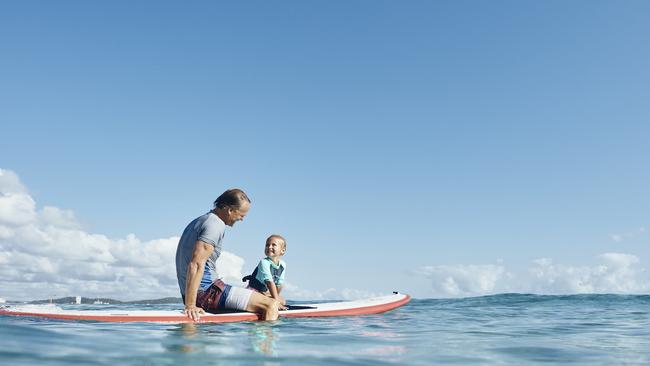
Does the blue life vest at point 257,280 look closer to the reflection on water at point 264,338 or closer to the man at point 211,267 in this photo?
the man at point 211,267

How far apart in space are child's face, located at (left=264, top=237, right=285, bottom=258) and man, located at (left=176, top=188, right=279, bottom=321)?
1.39 m

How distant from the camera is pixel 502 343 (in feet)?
20.3

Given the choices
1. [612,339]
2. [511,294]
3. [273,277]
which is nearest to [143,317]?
[273,277]

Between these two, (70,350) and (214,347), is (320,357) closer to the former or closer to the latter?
(214,347)

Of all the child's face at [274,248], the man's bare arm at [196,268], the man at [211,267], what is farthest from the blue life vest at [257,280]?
the man's bare arm at [196,268]

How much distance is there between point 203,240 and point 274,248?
260 cm

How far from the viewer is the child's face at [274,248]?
9.31 meters

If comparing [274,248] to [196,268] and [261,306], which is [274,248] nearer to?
[261,306]

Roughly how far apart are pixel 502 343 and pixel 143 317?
503cm

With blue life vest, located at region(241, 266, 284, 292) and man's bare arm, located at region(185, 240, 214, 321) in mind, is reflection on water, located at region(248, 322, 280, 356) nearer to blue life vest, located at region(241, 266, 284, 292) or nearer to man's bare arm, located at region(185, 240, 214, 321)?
man's bare arm, located at region(185, 240, 214, 321)

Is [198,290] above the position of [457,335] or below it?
above

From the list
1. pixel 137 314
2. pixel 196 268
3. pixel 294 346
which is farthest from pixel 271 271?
pixel 294 346

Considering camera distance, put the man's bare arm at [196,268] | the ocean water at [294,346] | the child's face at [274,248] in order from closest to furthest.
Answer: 1. the ocean water at [294,346]
2. the man's bare arm at [196,268]
3. the child's face at [274,248]

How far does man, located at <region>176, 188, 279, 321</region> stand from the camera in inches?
271
